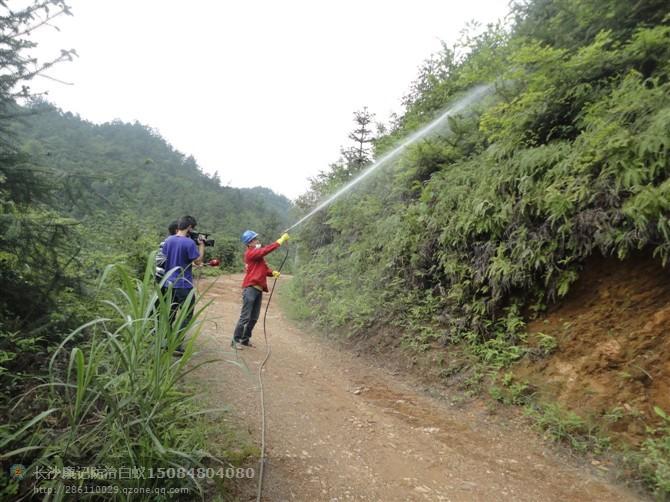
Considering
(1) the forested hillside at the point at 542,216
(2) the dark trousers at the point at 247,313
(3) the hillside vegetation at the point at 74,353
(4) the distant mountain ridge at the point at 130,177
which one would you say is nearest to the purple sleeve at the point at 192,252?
(4) the distant mountain ridge at the point at 130,177

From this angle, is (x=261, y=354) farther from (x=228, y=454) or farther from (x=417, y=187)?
(x=417, y=187)

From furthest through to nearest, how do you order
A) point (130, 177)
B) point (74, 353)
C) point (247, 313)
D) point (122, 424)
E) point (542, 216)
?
point (247, 313)
point (542, 216)
point (130, 177)
point (122, 424)
point (74, 353)

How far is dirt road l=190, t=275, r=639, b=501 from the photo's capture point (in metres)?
2.74

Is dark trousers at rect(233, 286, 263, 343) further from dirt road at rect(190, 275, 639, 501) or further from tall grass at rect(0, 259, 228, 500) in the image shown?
tall grass at rect(0, 259, 228, 500)

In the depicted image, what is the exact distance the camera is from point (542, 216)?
15.4 feet

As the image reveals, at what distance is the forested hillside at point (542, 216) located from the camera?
357 centimetres

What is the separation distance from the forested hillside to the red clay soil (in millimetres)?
21

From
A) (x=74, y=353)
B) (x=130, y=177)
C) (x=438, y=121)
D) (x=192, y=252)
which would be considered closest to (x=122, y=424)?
(x=74, y=353)

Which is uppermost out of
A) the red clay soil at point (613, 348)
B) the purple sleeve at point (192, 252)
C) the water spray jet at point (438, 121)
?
the water spray jet at point (438, 121)

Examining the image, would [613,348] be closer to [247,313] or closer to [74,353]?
[74,353]

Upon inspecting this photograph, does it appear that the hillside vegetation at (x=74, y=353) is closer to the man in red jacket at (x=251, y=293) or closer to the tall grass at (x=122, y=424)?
the tall grass at (x=122, y=424)

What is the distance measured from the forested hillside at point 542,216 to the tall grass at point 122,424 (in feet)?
12.4

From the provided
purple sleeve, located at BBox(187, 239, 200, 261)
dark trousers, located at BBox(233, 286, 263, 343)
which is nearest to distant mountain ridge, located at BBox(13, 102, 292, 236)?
purple sleeve, located at BBox(187, 239, 200, 261)

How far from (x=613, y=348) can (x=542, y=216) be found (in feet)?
6.09
